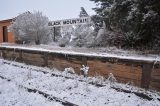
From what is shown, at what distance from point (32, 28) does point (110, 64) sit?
34.7 ft

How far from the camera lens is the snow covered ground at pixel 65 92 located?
449cm

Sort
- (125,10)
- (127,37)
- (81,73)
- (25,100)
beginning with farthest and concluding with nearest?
(127,37), (125,10), (81,73), (25,100)

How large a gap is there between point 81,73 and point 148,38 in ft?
13.3

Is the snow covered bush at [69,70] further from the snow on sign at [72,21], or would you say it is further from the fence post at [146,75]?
the snow on sign at [72,21]

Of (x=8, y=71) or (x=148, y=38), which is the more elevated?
(x=148, y=38)

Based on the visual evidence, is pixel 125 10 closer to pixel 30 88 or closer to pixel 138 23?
pixel 138 23

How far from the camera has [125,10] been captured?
8781 mm

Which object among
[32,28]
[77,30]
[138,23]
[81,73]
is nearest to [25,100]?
[81,73]

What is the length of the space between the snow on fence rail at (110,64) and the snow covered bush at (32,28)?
22.9 ft

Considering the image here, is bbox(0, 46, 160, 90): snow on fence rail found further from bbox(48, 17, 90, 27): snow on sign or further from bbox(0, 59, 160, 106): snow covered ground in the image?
bbox(48, 17, 90, 27): snow on sign

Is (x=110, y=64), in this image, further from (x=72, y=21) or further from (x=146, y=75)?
(x=72, y=21)

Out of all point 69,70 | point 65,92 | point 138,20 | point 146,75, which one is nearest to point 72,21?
point 138,20

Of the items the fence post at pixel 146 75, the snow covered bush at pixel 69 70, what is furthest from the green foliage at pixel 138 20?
the snow covered bush at pixel 69 70

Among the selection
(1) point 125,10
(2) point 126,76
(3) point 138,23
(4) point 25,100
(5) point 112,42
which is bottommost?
(4) point 25,100
